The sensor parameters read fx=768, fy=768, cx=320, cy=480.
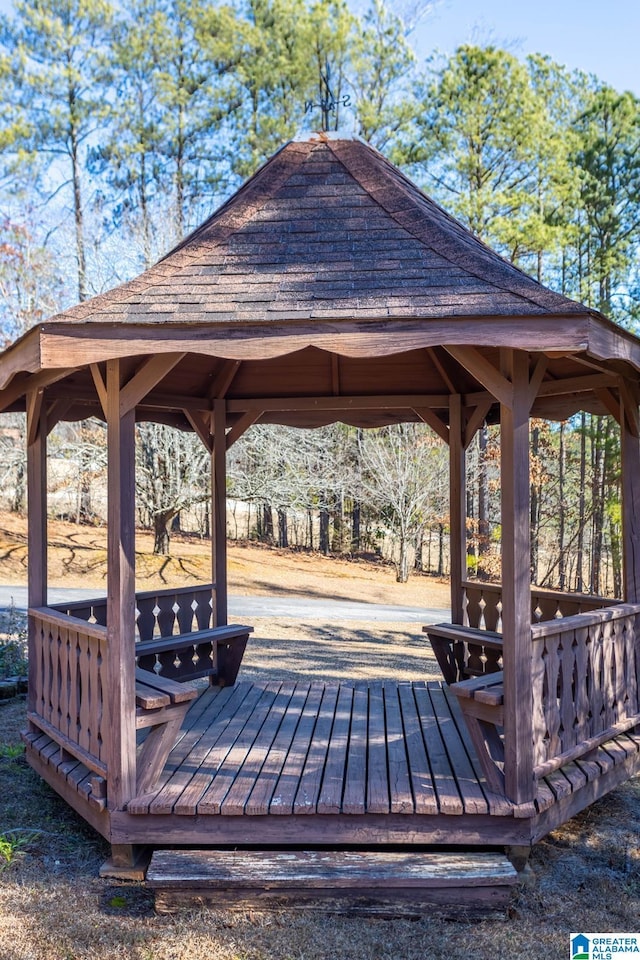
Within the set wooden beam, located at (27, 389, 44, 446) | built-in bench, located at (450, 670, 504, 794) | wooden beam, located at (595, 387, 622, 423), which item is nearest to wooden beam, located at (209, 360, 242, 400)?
wooden beam, located at (27, 389, 44, 446)

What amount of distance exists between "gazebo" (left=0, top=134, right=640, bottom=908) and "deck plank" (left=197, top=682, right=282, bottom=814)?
0.02 m

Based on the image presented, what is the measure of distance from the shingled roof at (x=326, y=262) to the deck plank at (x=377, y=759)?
2.36 meters

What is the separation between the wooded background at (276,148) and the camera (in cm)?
1608

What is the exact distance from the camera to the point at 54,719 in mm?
4805

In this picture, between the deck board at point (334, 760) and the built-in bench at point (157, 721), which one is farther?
the built-in bench at point (157, 721)

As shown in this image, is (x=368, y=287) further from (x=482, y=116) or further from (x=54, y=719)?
(x=482, y=116)

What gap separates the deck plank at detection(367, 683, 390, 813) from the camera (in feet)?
12.4

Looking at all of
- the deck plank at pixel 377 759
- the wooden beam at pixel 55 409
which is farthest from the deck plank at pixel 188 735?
the wooden beam at pixel 55 409

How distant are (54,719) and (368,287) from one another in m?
3.25

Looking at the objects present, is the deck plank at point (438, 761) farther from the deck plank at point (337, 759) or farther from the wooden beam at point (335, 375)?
the wooden beam at point (335, 375)

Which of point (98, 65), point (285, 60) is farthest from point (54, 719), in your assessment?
point (98, 65)

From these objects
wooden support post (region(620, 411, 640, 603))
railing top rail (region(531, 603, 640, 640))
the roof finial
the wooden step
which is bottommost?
the wooden step

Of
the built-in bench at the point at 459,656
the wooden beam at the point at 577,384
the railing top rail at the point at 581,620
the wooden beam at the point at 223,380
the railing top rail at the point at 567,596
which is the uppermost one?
the wooden beam at the point at 223,380

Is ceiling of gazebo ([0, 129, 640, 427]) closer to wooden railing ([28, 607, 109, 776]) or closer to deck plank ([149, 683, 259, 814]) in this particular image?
wooden railing ([28, 607, 109, 776])
